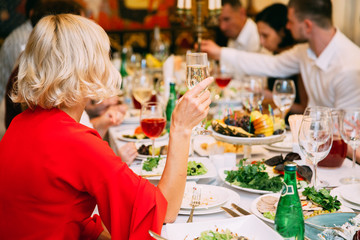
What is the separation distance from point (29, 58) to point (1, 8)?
234 inches

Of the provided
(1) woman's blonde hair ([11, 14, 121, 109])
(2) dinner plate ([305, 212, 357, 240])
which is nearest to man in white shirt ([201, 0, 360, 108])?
(2) dinner plate ([305, 212, 357, 240])

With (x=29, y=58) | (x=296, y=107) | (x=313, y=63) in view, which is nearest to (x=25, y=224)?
(x=29, y=58)

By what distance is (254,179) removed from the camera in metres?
1.49

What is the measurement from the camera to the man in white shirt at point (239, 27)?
5.26 m

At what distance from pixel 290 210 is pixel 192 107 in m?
0.40

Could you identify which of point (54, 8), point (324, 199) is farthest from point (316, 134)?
point (54, 8)

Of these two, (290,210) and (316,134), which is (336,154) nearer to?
(316,134)

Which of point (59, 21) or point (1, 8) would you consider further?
point (1, 8)

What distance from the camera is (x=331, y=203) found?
4.28 ft

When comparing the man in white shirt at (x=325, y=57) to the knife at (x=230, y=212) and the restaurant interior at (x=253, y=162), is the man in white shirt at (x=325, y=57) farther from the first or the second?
the knife at (x=230, y=212)

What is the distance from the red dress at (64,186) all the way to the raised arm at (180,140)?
6 centimetres

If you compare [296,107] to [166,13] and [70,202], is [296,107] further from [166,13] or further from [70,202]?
[166,13]

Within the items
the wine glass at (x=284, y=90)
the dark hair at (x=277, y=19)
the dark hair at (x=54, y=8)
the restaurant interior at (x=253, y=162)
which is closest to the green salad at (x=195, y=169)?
the restaurant interior at (x=253, y=162)

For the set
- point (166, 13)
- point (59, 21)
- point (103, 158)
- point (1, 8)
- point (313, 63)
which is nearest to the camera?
point (103, 158)
